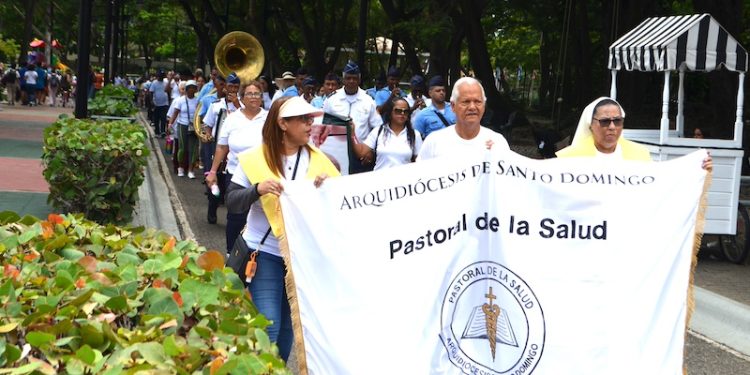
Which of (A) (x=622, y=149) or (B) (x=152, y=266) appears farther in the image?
(A) (x=622, y=149)

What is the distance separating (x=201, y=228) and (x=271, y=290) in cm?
775

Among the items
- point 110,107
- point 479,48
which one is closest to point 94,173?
point 110,107

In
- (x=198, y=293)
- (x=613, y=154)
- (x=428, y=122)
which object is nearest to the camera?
(x=198, y=293)

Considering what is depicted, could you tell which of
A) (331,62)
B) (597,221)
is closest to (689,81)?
(331,62)

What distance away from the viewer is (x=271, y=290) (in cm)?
588

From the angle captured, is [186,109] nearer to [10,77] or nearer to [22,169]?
[22,169]

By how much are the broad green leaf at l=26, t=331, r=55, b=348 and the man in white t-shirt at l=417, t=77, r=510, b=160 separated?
3.87 metres

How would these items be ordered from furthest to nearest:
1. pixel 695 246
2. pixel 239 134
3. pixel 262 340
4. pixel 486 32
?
pixel 486 32 < pixel 239 134 < pixel 695 246 < pixel 262 340

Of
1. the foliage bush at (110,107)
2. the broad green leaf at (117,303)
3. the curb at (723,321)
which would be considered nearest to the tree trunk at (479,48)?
the foliage bush at (110,107)

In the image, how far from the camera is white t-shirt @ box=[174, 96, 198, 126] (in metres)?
19.9

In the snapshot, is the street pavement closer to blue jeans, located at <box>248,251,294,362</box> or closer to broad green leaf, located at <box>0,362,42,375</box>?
blue jeans, located at <box>248,251,294,362</box>

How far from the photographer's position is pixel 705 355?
810cm

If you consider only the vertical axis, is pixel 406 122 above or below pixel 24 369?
above

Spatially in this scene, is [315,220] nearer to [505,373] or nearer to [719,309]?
[505,373]
